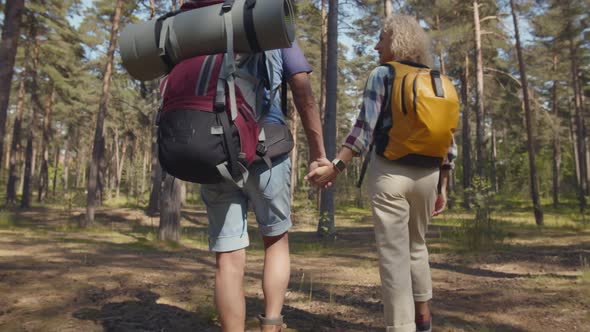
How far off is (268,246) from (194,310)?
4.52 ft

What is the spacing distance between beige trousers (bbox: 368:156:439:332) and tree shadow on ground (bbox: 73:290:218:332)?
3.99 ft

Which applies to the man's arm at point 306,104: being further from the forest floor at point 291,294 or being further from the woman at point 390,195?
the forest floor at point 291,294

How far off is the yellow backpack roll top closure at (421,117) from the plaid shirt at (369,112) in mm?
60

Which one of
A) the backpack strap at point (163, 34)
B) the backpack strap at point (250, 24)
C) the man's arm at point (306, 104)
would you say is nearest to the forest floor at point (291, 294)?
the man's arm at point (306, 104)

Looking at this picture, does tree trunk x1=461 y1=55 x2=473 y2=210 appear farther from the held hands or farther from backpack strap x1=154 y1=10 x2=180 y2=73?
backpack strap x1=154 y1=10 x2=180 y2=73

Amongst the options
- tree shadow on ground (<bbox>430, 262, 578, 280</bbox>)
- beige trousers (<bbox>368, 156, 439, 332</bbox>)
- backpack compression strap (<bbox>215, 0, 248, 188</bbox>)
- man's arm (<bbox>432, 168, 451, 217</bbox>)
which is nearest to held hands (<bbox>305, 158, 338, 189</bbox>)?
beige trousers (<bbox>368, 156, 439, 332</bbox>)

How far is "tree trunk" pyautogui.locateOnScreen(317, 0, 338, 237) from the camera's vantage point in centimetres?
1057

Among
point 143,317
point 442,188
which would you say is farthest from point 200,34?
point 143,317

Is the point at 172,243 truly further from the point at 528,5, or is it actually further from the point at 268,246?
the point at 528,5

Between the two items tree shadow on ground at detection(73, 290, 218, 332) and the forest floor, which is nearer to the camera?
tree shadow on ground at detection(73, 290, 218, 332)

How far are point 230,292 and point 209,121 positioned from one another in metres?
0.82

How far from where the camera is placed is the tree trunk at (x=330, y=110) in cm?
1057

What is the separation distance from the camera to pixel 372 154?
→ 8.03 feet

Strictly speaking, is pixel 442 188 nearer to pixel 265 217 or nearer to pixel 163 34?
pixel 265 217
